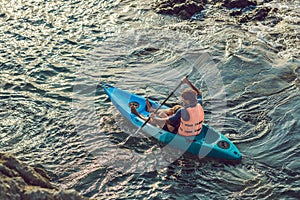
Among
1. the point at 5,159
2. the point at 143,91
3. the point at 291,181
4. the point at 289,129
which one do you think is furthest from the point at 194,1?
the point at 5,159

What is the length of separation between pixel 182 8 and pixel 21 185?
32.4 ft

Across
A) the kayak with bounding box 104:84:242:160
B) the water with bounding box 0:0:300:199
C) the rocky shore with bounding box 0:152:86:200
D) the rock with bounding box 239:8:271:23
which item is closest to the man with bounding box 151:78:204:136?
the kayak with bounding box 104:84:242:160

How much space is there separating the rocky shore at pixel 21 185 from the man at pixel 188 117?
11.2 ft

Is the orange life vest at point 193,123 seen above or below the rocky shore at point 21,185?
below

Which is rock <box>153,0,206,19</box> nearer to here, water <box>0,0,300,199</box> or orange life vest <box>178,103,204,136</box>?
water <box>0,0,300,199</box>

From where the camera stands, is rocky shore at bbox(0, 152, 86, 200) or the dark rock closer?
rocky shore at bbox(0, 152, 86, 200)

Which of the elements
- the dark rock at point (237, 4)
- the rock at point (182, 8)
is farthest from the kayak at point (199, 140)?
the dark rock at point (237, 4)

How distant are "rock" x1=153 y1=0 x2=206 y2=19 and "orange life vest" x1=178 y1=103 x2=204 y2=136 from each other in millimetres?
6014

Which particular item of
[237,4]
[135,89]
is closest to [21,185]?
[135,89]

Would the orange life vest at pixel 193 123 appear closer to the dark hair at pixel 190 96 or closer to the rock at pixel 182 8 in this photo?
the dark hair at pixel 190 96

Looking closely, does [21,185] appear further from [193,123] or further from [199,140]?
[199,140]

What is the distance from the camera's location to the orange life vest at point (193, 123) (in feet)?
27.8

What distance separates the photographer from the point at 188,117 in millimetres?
8492

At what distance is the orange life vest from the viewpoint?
27.8 feet
